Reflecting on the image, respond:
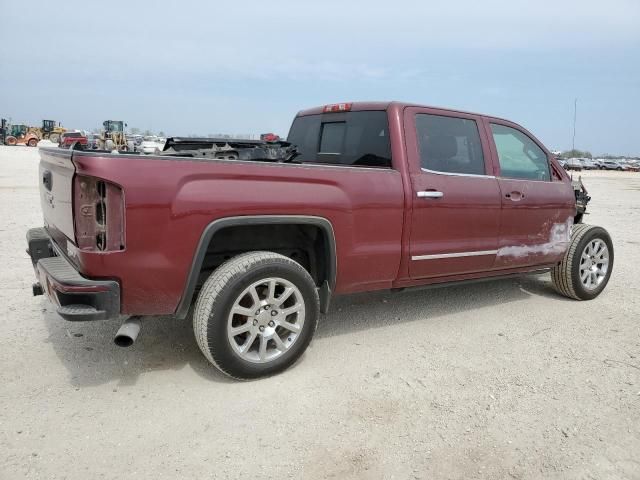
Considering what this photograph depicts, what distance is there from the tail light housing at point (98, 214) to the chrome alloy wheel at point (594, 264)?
4599mm

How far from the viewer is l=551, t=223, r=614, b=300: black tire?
5.28 meters

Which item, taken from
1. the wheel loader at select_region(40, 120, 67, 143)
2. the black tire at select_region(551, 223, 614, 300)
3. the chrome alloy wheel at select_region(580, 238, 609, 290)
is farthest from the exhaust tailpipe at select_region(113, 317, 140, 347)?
the wheel loader at select_region(40, 120, 67, 143)

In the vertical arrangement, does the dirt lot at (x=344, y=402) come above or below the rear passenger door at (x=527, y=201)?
below

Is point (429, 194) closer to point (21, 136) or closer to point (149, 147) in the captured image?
point (149, 147)

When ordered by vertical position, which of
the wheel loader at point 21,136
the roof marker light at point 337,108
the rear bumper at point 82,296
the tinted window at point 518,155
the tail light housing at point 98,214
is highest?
the wheel loader at point 21,136

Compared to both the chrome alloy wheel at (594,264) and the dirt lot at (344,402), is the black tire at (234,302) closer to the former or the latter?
the dirt lot at (344,402)

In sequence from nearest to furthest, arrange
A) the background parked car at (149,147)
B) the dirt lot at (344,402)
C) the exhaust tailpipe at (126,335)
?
the dirt lot at (344,402)
the exhaust tailpipe at (126,335)
the background parked car at (149,147)

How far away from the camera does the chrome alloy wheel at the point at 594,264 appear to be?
214 inches

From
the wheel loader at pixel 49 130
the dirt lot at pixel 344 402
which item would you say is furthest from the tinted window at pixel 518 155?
the wheel loader at pixel 49 130

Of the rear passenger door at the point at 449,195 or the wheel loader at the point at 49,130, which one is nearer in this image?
the rear passenger door at the point at 449,195

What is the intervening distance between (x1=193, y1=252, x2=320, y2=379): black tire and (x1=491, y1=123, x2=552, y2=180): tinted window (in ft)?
7.70

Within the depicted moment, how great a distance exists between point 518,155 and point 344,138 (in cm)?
170

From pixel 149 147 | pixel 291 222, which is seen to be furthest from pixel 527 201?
pixel 149 147

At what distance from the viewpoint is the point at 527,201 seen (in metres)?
4.70
